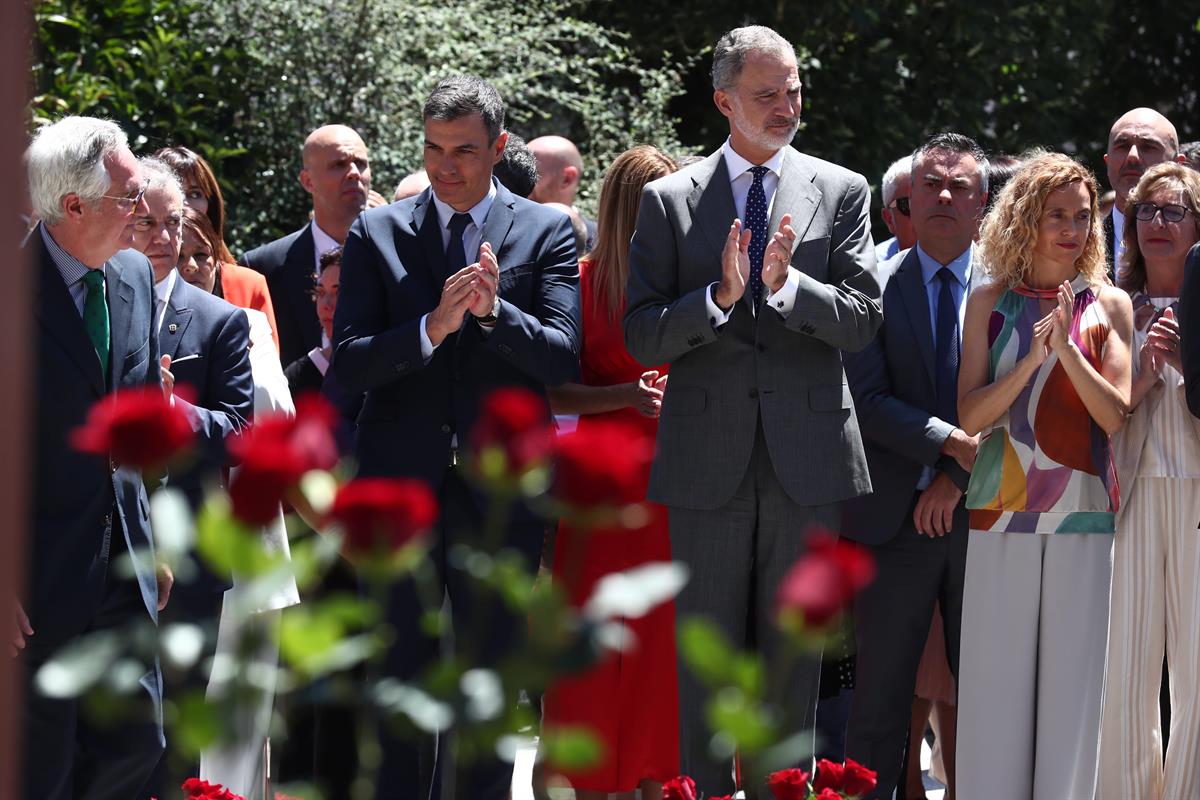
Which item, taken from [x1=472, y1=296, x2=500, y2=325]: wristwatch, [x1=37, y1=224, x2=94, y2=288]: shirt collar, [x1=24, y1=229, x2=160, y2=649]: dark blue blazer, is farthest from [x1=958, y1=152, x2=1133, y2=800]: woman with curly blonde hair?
[x1=37, y1=224, x2=94, y2=288]: shirt collar

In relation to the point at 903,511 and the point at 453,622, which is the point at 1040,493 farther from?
the point at 453,622

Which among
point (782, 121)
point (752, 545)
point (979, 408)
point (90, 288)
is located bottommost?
point (752, 545)

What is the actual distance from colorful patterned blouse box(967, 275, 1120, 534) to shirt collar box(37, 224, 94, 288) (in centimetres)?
287

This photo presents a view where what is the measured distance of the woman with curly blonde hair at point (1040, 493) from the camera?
536 cm

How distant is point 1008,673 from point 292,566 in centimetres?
430

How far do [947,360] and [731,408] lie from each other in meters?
1.29

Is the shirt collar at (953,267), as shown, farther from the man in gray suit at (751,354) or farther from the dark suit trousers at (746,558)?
the dark suit trousers at (746,558)

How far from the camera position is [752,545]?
5031 mm

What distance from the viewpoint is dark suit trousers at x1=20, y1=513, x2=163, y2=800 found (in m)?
4.30

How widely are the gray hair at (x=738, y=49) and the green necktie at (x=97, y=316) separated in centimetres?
193

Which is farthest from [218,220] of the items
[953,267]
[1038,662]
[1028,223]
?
[1038,662]

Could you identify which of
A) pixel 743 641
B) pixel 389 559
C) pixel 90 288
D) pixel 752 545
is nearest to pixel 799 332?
pixel 752 545

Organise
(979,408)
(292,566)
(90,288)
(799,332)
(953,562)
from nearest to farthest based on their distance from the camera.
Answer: (292,566), (90,288), (799,332), (979,408), (953,562)

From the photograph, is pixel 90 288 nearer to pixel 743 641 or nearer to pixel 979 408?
pixel 743 641
